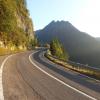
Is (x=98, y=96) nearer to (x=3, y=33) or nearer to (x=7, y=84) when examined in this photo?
(x=7, y=84)

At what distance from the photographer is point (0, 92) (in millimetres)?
11398

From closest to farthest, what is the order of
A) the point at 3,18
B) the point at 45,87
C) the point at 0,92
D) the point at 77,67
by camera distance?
the point at 0,92, the point at 45,87, the point at 77,67, the point at 3,18

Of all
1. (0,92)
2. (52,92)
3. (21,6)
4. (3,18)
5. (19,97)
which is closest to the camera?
(19,97)

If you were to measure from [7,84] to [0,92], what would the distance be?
2064 millimetres

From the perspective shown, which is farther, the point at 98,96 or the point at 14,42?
the point at 14,42

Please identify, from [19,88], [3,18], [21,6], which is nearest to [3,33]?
[3,18]

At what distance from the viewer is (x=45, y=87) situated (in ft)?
44.1

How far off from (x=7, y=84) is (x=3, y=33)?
47.2 metres

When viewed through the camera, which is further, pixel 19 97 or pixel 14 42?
pixel 14 42

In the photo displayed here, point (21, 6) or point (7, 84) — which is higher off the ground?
point (21, 6)

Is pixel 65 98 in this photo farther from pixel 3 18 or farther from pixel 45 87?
pixel 3 18

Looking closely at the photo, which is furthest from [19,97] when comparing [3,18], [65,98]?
[3,18]

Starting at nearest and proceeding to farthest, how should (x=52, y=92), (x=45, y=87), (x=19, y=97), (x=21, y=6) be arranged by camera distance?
1. (x=19, y=97)
2. (x=52, y=92)
3. (x=45, y=87)
4. (x=21, y=6)

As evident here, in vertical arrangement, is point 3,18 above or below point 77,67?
above
